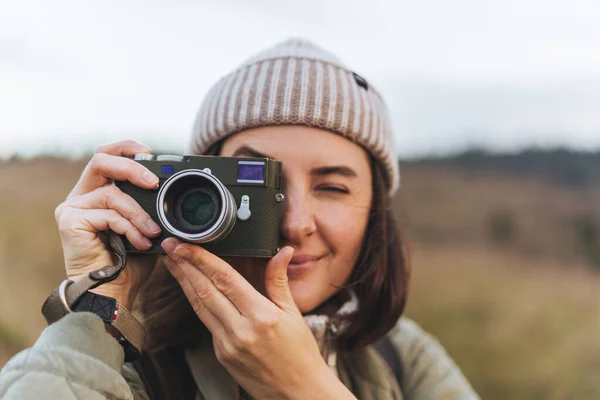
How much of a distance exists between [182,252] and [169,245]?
0.10 ft

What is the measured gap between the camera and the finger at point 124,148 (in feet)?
4.00

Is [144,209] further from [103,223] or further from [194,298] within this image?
[194,298]

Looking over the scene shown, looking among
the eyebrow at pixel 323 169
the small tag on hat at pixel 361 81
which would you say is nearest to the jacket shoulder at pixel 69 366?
the eyebrow at pixel 323 169

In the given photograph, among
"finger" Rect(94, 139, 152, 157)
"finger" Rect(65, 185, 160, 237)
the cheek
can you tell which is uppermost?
"finger" Rect(94, 139, 152, 157)

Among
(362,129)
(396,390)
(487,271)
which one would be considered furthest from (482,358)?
(362,129)

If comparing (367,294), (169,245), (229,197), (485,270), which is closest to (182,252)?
(169,245)

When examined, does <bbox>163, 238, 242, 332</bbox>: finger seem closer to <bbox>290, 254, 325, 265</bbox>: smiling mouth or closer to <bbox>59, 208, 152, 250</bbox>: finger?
<bbox>59, 208, 152, 250</bbox>: finger

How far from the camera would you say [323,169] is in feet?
4.31

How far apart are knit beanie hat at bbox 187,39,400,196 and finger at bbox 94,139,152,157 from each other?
0.88 ft

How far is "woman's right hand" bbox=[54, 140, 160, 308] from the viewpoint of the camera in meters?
1.11

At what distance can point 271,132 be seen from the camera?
1.37 meters

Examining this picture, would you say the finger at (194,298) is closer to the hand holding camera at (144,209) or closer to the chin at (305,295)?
the hand holding camera at (144,209)

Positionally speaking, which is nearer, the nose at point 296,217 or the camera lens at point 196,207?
the camera lens at point 196,207

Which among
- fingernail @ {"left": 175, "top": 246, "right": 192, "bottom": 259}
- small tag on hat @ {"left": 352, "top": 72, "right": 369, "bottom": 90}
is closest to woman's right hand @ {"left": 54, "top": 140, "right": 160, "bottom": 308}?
fingernail @ {"left": 175, "top": 246, "right": 192, "bottom": 259}
